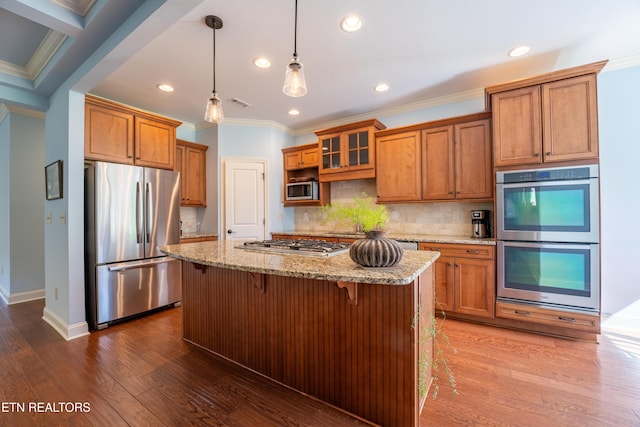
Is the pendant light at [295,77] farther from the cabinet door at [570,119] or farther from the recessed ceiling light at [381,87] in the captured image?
the cabinet door at [570,119]

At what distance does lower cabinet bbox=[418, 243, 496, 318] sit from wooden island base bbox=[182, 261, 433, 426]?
49.7 inches

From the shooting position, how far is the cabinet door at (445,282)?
298 centimetres

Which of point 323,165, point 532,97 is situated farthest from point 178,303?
point 532,97

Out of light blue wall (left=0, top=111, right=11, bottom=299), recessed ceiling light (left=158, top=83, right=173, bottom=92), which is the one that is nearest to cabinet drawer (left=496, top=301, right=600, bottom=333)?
A: recessed ceiling light (left=158, top=83, right=173, bottom=92)

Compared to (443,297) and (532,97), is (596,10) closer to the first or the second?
(532,97)

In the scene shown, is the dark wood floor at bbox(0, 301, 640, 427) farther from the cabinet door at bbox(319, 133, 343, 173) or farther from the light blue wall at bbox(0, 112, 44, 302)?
the cabinet door at bbox(319, 133, 343, 173)

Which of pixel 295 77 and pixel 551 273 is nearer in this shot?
pixel 295 77

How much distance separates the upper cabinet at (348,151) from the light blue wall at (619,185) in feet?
7.99

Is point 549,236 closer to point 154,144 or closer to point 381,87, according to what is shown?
point 381,87

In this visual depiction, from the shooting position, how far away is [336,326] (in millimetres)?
1602

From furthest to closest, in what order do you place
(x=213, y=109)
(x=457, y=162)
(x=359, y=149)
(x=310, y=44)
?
(x=359, y=149) < (x=457, y=162) < (x=310, y=44) < (x=213, y=109)

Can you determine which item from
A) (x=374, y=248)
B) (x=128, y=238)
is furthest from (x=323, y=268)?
(x=128, y=238)

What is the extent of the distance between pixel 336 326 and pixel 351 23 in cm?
229

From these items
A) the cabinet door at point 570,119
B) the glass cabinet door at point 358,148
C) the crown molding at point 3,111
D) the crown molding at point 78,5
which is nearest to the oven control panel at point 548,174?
the cabinet door at point 570,119
